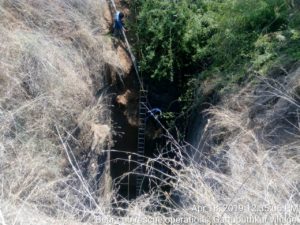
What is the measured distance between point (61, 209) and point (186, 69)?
4319 mm

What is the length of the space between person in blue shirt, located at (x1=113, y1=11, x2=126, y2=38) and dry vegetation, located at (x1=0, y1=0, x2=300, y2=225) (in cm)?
28

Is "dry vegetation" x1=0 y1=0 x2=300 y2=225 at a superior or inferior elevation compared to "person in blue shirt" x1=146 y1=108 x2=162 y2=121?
superior

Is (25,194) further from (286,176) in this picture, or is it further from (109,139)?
(109,139)

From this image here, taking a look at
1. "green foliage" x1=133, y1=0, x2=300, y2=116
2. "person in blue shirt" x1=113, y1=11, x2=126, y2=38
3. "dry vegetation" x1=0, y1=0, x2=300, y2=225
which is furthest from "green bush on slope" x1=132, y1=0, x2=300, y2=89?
"dry vegetation" x1=0, y1=0, x2=300, y2=225

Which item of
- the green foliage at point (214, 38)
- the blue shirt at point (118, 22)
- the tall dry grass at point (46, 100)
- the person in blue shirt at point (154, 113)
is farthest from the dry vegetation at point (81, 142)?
the person in blue shirt at point (154, 113)

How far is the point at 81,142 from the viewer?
553 cm

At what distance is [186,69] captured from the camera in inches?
295

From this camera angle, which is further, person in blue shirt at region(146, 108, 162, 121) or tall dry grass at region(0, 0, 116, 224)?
person in blue shirt at region(146, 108, 162, 121)

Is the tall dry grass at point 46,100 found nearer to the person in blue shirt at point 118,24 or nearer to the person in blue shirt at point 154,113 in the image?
the person in blue shirt at point 118,24

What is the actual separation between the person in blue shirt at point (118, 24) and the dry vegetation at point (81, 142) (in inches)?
11.1

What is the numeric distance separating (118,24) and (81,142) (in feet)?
7.57

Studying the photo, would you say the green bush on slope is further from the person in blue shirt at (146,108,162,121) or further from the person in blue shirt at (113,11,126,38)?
the person in blue shirt at (146,108,162,121)

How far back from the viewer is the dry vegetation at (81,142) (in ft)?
10.7

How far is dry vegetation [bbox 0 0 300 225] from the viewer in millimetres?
3271
